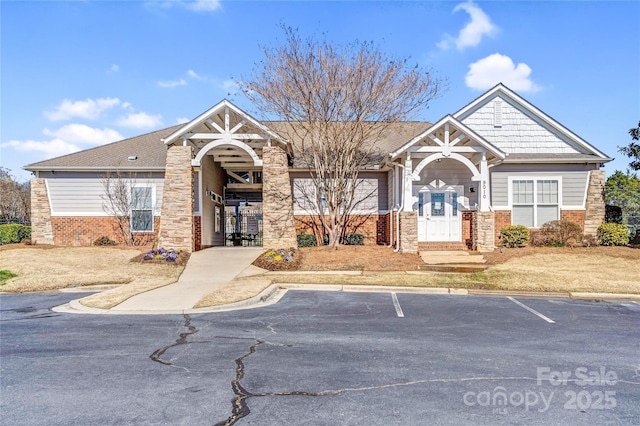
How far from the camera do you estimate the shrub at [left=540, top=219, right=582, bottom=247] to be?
61.0 feet

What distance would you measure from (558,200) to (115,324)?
1830 centimetres

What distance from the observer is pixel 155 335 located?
737 centimetres

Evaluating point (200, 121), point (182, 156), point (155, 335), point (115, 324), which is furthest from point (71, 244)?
point (155, 335)

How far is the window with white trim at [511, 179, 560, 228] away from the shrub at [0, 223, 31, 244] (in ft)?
74.2

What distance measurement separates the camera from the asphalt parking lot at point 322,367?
4.36 m

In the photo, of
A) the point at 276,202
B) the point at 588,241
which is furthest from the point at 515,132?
the point at 276,202

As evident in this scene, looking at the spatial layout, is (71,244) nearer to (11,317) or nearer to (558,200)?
(11,317)

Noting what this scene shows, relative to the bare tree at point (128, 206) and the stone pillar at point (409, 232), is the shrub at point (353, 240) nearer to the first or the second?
the stone pillar at point (409, 232)

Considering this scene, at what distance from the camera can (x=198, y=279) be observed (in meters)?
13.9

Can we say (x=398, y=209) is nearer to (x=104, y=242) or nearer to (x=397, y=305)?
(x=397, y=305)

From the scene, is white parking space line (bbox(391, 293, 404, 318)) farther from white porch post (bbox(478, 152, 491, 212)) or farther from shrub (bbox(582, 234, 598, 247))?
shrub (bbox(582, 234, 598, 247))

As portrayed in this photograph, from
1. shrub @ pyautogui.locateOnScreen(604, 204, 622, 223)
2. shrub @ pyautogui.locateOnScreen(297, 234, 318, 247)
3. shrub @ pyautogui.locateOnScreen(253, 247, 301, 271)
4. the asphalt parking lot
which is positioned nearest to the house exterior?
shrub @ pyautogui.locateOnScreen(604, 204, 622, 223)

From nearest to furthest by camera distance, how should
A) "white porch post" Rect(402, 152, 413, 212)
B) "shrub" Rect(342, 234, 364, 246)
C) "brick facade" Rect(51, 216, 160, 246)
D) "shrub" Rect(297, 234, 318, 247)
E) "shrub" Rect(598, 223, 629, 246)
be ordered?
"white porch post" Rect(402, 152, 413, 212) < "shrub" Rect(598, 223, 629, 246) < "shrub" Rect(297, 234, 318, 247) < "shrub" Rect(342, 234, 364, 246) < "brick facade" Rect(51, 216, 160, 246)

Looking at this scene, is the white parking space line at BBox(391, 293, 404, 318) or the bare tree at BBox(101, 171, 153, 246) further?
the bare tree at BBox(101, 171, 153, 246)
